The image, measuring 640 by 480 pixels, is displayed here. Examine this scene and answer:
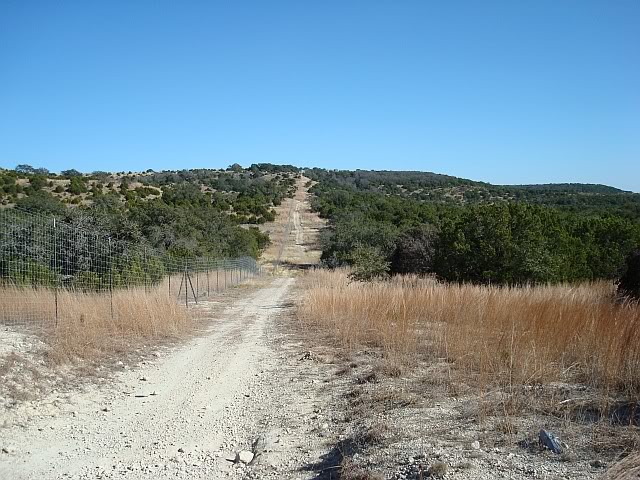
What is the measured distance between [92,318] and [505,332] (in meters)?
7.94

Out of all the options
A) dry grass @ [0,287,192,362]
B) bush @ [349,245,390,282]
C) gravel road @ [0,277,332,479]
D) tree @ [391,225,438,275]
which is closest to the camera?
gravel road @ [0,277,332,479]

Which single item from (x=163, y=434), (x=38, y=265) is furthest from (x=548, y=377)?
(x=38, y=265)

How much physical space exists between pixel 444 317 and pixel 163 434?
23.6 ft

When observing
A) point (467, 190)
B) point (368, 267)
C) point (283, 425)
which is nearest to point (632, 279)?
point (368, 267)

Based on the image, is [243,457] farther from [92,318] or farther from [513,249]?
[513,249]

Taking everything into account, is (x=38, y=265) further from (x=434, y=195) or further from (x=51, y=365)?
(x=434, y=195)

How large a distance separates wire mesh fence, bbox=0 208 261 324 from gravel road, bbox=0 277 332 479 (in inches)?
148

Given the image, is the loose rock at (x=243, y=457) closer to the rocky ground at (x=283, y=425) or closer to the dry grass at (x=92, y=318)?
the rocky ground at (x=283, y=425)

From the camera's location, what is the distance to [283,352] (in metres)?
10.9

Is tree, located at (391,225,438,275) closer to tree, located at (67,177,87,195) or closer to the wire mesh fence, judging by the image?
the wire mesh fence

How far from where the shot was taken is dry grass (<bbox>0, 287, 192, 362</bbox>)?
9742mm

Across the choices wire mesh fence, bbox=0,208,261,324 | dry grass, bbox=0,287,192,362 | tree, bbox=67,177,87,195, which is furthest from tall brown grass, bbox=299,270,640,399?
tree, bbox=67,177,87,195

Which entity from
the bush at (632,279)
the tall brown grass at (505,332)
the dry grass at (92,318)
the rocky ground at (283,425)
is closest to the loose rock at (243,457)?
the rocky ground at (283,425)

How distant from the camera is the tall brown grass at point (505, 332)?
6.46m
